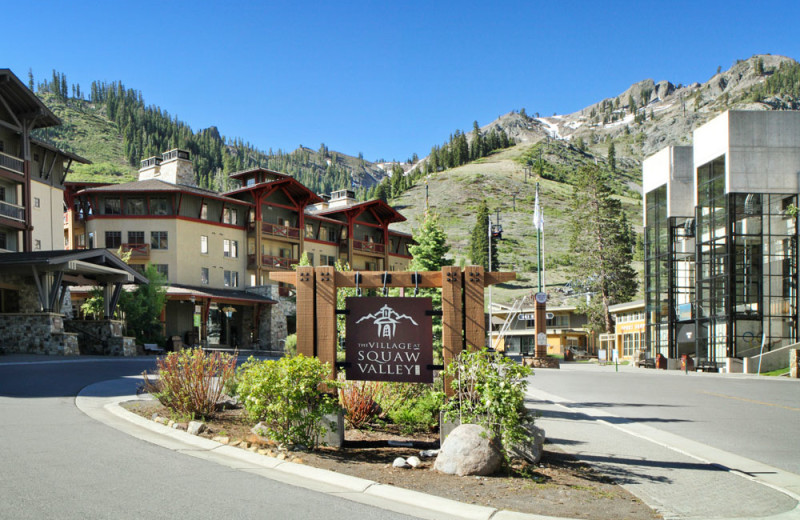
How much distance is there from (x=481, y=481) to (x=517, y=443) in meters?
0.74

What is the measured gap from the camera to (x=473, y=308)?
9555mm

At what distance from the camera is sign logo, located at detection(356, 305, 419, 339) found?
31.9 feet

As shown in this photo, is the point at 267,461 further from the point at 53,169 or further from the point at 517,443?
the point at 53,169

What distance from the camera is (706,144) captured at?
4109 cm

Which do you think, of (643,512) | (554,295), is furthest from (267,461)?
(554,295)

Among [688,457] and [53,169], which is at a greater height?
[53,169]

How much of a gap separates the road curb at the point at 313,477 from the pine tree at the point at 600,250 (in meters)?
58.1

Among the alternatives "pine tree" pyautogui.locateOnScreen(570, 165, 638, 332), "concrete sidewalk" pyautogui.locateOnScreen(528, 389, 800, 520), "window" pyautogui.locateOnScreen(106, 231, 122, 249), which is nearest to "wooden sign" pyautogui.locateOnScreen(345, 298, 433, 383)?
"concrete sidewalk" pyautogui.locateOnScreen(528, 389, 800, 520)

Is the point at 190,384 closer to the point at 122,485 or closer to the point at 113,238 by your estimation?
the point at 122,485

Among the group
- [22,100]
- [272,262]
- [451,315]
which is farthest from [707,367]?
[22,100]

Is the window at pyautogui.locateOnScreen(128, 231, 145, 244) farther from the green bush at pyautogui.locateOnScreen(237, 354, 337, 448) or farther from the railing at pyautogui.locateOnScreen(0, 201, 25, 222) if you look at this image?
the green bush at pyautogui.locateOnScreen(237, 354, 337, 448)

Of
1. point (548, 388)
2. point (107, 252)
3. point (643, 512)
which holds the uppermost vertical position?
point (107, 252)

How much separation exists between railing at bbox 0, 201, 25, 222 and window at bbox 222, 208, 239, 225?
17.0 meters

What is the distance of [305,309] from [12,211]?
33.3 metres
